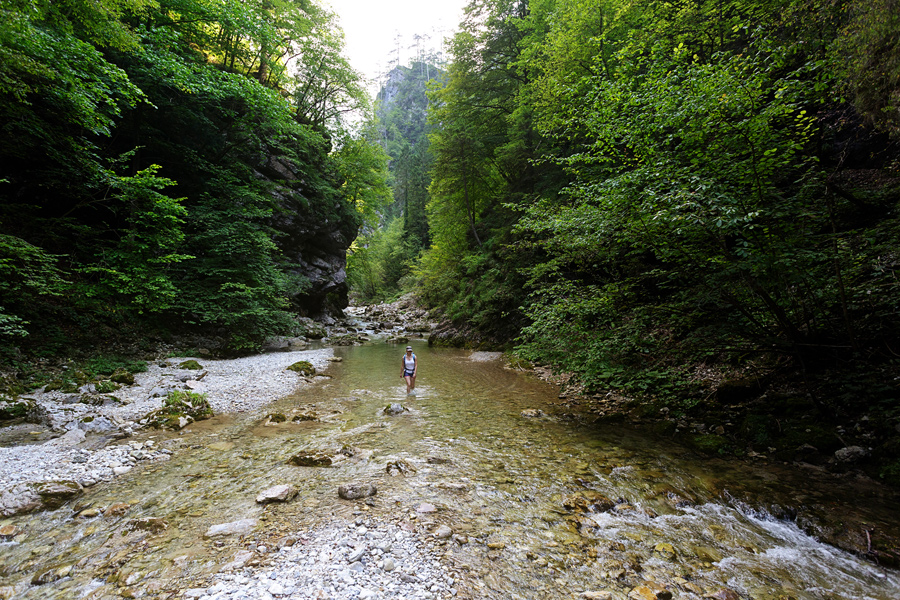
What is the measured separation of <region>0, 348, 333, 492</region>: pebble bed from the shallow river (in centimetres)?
51

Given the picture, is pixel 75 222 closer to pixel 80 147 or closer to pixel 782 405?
pixel 80 147

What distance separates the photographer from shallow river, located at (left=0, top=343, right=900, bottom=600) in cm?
295

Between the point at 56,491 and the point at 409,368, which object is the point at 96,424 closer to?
the point at 56,491

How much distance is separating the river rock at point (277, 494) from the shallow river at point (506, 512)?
0.33ft

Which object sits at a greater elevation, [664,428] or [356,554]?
[664,428]

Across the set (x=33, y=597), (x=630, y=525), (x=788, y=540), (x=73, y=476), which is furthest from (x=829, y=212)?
(x=73, y=476)

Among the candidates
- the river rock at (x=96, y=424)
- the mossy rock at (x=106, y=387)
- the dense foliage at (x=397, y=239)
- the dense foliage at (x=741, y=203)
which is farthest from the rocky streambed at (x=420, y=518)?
the dense foliage at (x=397, y=239)

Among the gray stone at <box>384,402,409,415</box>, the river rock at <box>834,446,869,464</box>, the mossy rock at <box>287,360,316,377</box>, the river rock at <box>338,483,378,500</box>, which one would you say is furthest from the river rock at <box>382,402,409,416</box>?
the river rock at <box>834,446,869,464</box>

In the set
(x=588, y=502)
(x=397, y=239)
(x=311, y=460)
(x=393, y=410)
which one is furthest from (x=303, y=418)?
(x=397, y=239)

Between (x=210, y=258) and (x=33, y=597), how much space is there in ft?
44.3

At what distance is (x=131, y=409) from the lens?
678 centimetres

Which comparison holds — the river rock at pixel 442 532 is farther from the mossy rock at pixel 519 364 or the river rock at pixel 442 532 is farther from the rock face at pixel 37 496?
the mossy rock at pixel 519 364

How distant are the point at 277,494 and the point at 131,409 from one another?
5111mm

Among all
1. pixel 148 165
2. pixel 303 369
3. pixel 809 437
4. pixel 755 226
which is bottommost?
pixel 303 369
